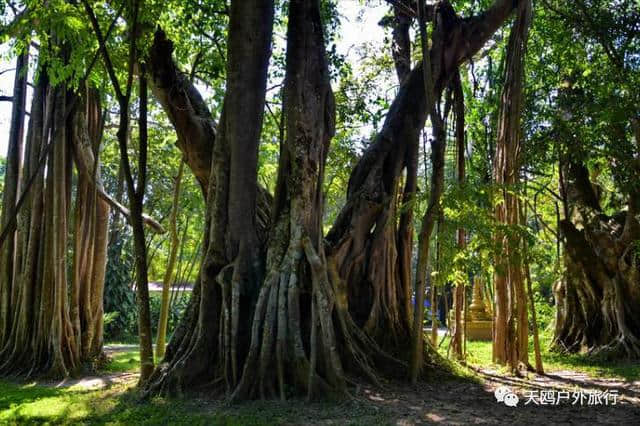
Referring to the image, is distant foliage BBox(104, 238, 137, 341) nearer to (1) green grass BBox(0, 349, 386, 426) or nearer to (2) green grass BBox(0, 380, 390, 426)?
(1) green grass BBox(0, 349, 386, 426)

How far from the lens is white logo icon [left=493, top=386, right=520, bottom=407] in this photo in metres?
6.12

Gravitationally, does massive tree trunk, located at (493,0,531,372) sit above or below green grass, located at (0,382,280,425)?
above

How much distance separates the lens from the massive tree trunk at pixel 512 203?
7.89 metres

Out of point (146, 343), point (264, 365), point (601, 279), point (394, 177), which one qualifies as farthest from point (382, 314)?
point (601, 279)

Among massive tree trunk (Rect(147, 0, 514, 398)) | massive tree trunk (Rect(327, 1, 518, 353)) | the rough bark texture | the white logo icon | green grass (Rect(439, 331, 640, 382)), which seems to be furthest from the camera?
the rough bark texture

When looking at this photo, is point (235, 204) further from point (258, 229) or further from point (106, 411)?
point (106, 411)

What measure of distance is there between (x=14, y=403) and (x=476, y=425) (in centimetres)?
477

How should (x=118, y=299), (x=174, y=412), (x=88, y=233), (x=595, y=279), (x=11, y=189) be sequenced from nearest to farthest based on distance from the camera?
(x=174, y=412)
(x=11, y=189)
(x=88, y=233)
(x=595, y=279)
(x=118, y=299)

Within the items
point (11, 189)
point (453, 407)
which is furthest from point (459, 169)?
point (11, 189)

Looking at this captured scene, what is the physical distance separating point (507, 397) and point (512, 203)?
8.94 feet

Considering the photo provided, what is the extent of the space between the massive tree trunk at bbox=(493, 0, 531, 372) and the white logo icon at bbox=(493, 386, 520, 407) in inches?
54.9

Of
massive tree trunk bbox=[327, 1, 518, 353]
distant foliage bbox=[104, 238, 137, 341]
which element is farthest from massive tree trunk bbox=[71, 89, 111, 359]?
distant foliage bbox=[104, 238, 137, 341]

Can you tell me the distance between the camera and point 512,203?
8.12m

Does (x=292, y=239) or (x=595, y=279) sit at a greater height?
(x=292, y=239)
